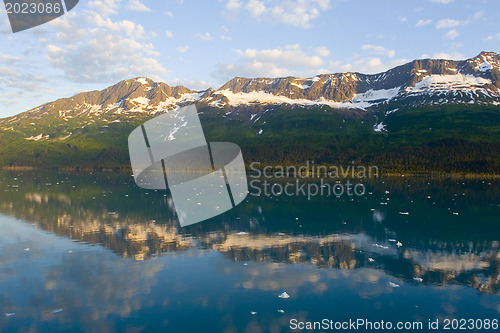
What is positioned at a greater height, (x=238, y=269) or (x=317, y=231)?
(x=238, y=269)

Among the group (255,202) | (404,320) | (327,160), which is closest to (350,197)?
(255,202)

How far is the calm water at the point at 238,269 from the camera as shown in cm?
2314

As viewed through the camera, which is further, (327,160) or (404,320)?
(327,160)

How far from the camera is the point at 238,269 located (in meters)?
31.7

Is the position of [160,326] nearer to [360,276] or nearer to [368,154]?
[360,276]

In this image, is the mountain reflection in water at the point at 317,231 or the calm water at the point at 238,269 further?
the mountain reflection in water at the point at 317,231

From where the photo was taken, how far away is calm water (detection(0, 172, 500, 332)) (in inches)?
911

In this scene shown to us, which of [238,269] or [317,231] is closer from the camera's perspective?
[238,269]

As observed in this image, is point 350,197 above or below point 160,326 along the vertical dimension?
below

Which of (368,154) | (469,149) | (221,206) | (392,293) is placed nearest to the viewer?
(392,293)

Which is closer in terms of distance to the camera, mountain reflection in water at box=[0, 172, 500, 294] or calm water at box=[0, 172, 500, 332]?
calm water at box=[0, 172, 500, 332]

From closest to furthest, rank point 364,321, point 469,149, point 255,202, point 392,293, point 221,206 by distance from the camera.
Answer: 1. point 364,321
2. point 392,293
3. point 221,206
4. point 255,202
5. point 469,149

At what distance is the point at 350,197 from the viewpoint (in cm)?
8131

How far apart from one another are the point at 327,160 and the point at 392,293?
158 m
